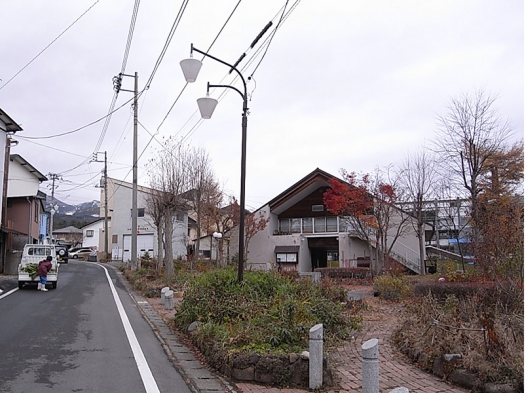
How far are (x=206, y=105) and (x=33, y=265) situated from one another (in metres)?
14.5

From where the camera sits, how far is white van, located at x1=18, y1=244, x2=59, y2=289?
20.8m

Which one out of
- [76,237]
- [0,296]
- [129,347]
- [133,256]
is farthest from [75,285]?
[76,237]

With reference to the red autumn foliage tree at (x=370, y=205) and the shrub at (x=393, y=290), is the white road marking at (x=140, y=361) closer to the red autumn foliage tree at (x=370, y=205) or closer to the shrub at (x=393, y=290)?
the shrub at (x=393, y=290)

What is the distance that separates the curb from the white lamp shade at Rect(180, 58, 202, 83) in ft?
→ 17.3

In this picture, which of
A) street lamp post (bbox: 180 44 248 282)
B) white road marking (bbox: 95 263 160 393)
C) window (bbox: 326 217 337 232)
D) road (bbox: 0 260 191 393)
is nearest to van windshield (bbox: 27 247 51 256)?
road (bbox: 0 260 191 393)

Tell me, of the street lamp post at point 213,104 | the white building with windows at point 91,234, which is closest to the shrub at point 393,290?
the street lamp post at point 213,104

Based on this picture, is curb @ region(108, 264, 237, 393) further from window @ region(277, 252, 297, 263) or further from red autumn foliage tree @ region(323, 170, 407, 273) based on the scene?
window @ region(277, 252, 297, 263)

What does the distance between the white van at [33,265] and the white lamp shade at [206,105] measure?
14048 millimetres

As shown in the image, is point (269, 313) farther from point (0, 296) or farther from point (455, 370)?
point (0, 296)

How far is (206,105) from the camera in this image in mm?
10445

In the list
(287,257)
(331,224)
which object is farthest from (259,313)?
(331,224)

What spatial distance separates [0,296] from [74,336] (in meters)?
9.42

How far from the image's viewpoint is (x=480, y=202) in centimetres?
2303

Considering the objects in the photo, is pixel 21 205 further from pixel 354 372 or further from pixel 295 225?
pixel 354 372
